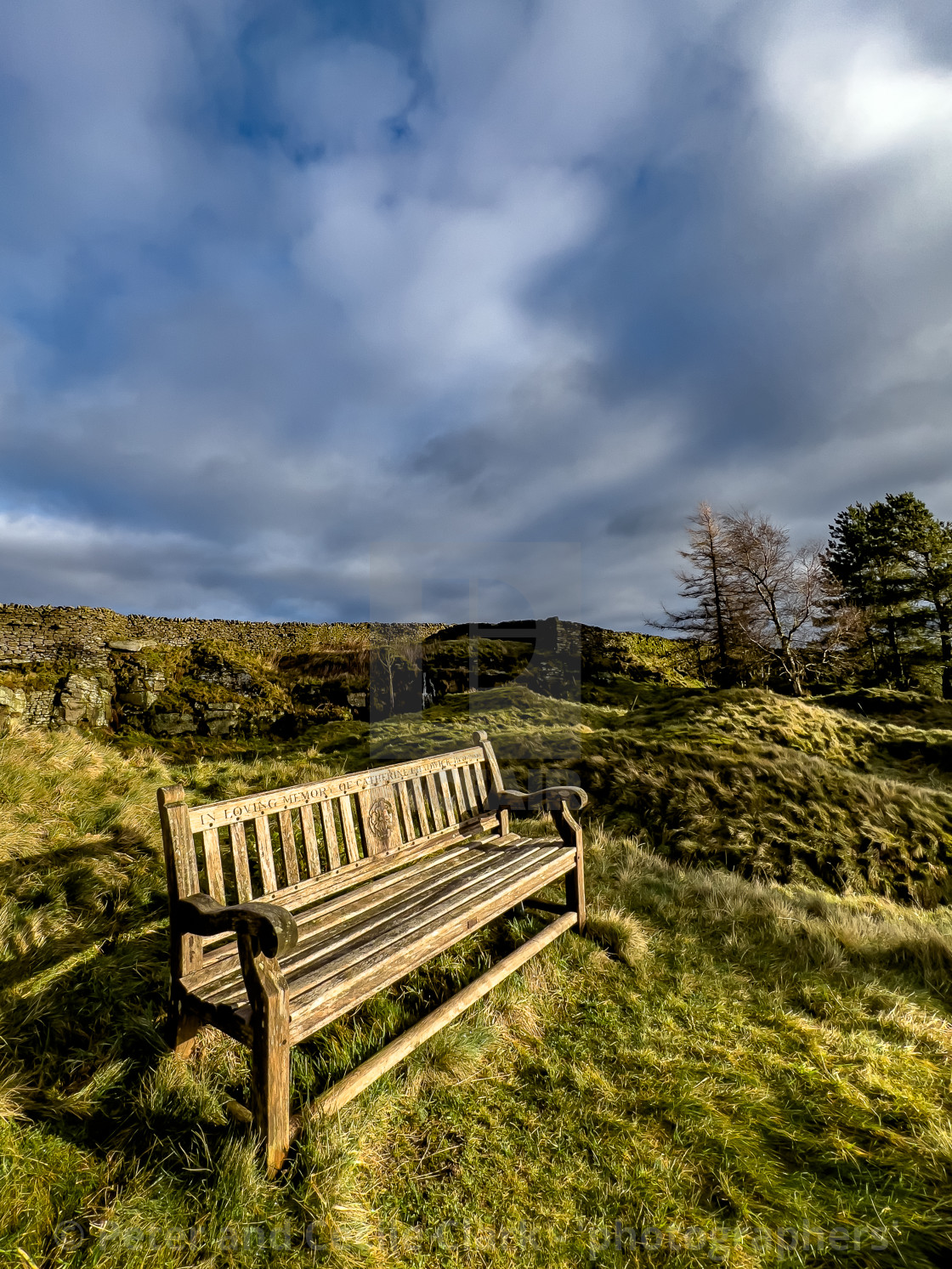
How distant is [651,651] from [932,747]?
13.2m

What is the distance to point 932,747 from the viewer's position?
10781 mm

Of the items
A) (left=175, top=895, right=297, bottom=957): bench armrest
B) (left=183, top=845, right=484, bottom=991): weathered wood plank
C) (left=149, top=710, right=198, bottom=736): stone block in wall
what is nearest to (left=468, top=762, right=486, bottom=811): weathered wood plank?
(left=183, top=845, right=484, bottom=991): weathered wood plank

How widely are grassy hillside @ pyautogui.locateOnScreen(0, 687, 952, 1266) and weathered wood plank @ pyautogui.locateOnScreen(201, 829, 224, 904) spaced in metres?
0.68

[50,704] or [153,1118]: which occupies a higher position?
[50,704]

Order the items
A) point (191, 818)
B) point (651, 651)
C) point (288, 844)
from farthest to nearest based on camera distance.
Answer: point (651, 651), point (288, 844), point (191, 818)

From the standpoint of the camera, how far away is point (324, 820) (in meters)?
3.21

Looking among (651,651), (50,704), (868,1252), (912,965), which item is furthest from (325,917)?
(651,651)

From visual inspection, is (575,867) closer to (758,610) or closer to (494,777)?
(494,777)

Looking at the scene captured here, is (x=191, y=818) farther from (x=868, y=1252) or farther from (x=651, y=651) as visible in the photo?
(x=651, y=651)

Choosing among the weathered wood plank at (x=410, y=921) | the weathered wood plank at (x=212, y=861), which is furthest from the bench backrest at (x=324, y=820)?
the weathered wood plank at (x=410, y=921)

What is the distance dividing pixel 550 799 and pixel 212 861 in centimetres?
254

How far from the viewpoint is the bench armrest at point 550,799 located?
431 centimetres

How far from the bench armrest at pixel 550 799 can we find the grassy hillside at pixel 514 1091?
0.83 m

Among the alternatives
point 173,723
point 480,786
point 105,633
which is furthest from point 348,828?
point 105,633
